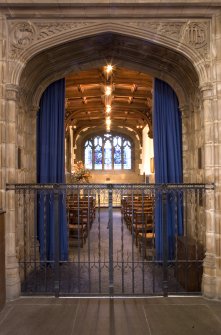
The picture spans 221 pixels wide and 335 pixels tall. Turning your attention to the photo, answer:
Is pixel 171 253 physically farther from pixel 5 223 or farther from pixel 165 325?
pixel 5 223

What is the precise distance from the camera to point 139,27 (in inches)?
191

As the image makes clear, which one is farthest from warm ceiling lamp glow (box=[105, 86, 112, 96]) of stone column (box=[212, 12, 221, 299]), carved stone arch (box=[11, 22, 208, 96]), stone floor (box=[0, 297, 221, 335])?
stone floor (box=[0, 297, 221, 335])

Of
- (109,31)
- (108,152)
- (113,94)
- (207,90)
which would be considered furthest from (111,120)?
(207,90)

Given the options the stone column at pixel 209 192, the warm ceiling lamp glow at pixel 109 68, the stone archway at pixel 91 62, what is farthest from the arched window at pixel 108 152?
the stone column at pixel 209 192

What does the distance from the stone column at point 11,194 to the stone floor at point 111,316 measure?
0.30m

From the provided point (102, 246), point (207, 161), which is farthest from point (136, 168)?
point (207, 161)

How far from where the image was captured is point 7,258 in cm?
461

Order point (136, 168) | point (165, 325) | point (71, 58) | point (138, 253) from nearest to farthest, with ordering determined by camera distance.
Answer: point (165, 325) → point (71, 58) → point (138, 253) → point (136, 168)

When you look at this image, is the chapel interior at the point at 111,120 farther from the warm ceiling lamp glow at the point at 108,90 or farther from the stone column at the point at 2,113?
the stone column at the point at 2,113

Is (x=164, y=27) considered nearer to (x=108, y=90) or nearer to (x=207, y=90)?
(x=207, y=90)

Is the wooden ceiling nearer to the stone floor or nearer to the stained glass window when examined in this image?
the stained glass window

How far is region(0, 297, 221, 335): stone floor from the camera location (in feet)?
12.0

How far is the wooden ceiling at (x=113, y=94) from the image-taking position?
872 cm

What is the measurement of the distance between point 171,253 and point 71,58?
12.3ft
